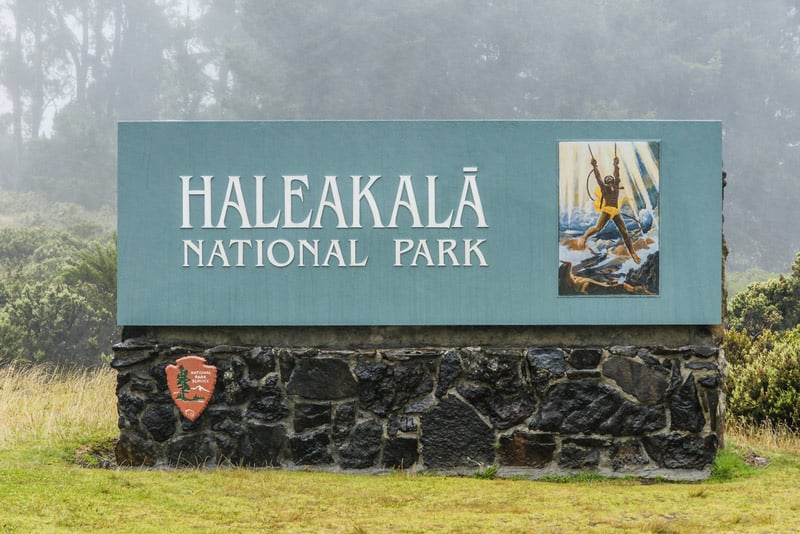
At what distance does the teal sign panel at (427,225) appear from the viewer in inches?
271

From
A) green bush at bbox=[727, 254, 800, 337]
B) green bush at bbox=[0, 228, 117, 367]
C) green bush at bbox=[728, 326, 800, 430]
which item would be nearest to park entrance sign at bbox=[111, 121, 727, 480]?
green bush at bbox=[728, 326, 800, 430]

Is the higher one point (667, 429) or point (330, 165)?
point (330, 165)

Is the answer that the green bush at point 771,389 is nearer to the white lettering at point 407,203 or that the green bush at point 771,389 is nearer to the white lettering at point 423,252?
the white lettering at point 423,252

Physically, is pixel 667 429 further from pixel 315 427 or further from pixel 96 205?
pixel 96 205

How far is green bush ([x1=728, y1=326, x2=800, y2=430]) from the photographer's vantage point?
8.95 metres

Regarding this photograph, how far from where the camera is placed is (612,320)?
685cm

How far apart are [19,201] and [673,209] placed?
114 ft

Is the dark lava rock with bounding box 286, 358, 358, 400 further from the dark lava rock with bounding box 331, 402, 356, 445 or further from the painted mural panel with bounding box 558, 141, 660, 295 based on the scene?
the painted mural panel with bounding box 558, 141, 660, 295

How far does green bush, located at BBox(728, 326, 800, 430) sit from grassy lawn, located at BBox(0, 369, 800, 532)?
5.16 feet

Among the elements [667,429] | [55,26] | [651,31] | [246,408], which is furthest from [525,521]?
[55,26]

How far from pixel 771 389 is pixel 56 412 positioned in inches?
289

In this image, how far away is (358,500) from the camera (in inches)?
230

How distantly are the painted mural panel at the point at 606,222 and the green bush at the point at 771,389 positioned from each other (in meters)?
3.04

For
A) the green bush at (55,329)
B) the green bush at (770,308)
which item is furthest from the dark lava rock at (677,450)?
the green bush at (55,329)
